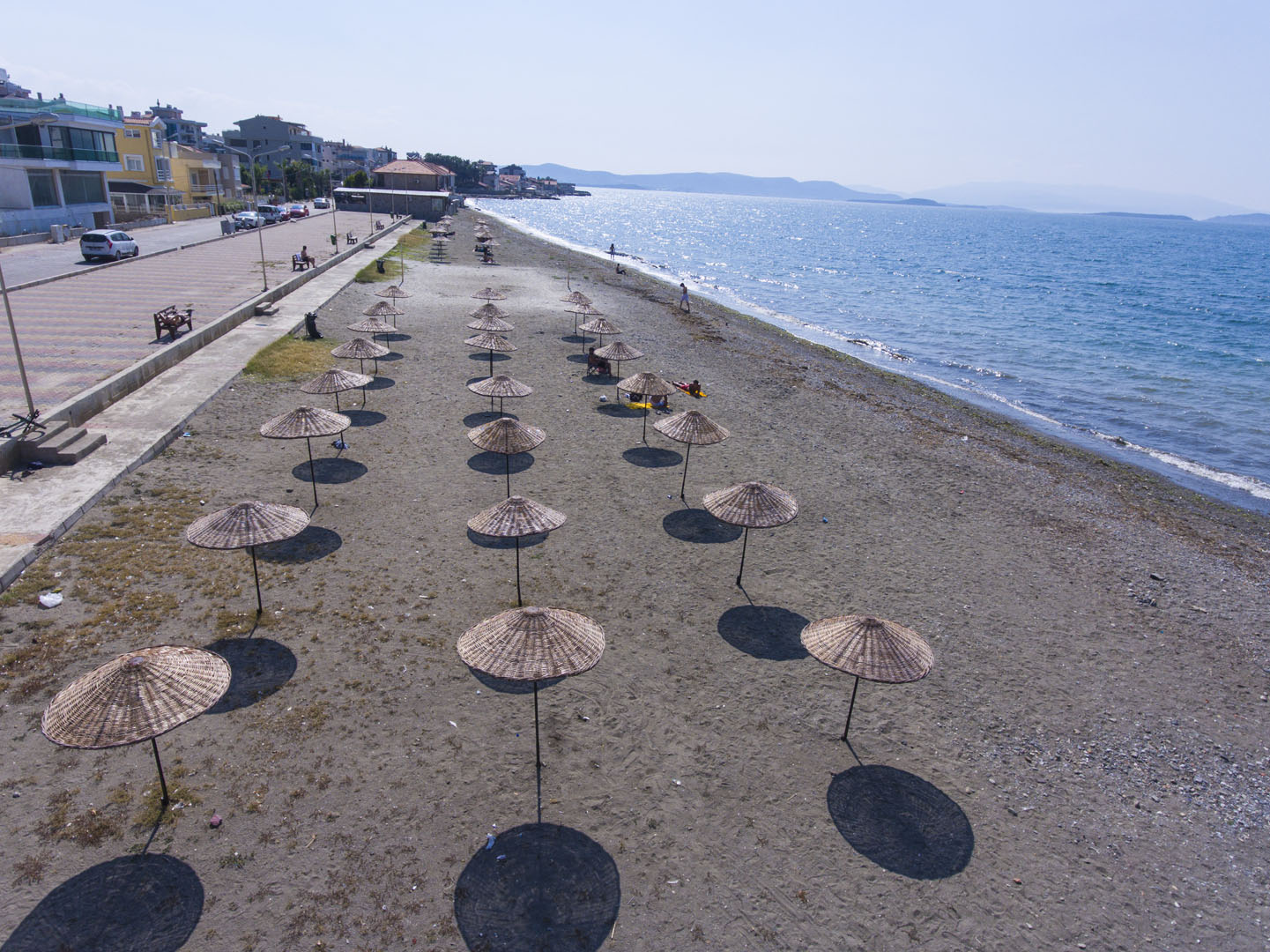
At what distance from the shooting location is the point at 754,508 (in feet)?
43.8

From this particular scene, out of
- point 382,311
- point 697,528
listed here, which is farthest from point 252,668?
point 382,311

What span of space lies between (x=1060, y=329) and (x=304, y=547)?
2310 inches

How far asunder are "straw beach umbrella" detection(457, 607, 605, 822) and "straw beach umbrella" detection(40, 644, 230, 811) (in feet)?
9.58

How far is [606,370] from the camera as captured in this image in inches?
1087

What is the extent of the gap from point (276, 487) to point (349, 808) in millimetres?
9801

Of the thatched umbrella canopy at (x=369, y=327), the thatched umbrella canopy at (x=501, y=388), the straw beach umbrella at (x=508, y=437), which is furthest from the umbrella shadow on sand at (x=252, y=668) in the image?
Answer: the thatched umbrella canopy at (x=369, y=327)

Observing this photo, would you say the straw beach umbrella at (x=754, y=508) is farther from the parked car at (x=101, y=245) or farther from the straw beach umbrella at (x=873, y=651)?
the parked car at (x=101, y=245)

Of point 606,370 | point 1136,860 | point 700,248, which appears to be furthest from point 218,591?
point 700,248

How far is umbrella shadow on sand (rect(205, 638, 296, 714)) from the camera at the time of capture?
997 centimetres

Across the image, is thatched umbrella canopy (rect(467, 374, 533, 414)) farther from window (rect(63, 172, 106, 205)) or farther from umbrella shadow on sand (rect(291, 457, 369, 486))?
window (rect(63, 172, 106, 205))

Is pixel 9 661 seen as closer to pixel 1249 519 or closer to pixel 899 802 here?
pixel 899 802

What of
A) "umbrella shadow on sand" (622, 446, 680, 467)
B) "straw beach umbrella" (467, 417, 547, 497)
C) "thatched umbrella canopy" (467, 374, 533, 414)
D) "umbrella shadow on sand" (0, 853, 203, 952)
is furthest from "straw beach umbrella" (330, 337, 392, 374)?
"umbrella shadow on sand" (0, 853, 203, 952)

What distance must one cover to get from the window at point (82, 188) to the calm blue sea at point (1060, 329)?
50094mm

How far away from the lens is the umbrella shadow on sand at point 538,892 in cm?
724
